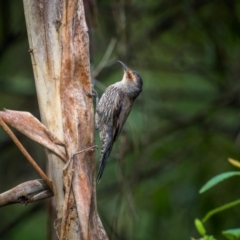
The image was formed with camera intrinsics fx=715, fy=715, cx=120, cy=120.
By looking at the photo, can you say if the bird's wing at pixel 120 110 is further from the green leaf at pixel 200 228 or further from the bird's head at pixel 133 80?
the green leaf at pixel 200 228

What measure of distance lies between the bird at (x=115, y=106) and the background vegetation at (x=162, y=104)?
1.61 feet

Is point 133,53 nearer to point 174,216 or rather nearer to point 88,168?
point 174,216

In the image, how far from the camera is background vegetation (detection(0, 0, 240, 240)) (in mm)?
4867

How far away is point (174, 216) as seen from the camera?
16.5 feet

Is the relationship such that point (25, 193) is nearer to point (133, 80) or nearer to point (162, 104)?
point (133, 80)

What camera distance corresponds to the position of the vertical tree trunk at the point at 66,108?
6.77ft

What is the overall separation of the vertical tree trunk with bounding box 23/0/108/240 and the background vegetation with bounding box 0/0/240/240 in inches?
98.1

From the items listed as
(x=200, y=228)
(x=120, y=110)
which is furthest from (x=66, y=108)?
(x=120, y=110)

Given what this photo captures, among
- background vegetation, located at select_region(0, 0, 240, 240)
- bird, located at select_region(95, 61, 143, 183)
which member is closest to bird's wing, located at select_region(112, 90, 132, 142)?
bird, located at select_region(95, 61, 143, 183)

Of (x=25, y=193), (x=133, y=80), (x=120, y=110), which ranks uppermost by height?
(x=133, y=80)

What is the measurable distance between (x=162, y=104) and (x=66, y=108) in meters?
3.59

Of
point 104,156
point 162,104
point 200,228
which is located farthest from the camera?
point 162,104

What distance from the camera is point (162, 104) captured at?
566cm

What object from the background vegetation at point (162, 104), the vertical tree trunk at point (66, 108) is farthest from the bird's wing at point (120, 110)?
the vertical tree trunk at point (66, 108)
